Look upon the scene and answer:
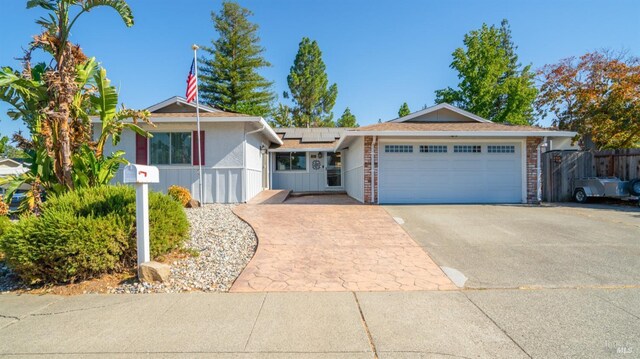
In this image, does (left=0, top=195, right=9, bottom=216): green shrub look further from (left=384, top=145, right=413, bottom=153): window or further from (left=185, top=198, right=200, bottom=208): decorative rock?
(left=384, top=145, right=413, bottom=153): window

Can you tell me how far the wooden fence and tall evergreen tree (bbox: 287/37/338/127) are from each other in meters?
27.2

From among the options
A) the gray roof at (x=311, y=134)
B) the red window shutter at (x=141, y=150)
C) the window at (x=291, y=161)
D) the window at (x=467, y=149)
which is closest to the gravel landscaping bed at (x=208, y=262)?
the red window shutter at (x=141, y=150)

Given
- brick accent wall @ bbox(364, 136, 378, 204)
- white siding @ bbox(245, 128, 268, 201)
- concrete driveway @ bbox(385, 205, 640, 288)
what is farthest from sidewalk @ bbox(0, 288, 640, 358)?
white siding @ bbox(245, 128, 268, 201)

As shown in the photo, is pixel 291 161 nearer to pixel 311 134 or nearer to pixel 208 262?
pixel 311 134

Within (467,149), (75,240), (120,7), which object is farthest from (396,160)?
(75,240)

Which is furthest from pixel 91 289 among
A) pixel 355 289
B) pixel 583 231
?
pixel 583 231

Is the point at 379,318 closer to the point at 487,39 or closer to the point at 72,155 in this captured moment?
the point at 72,155

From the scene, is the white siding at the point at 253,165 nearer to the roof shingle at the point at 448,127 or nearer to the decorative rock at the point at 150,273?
the roof shingle at the point at 448,127

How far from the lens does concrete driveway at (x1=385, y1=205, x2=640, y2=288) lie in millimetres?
4609

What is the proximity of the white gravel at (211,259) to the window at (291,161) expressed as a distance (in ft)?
30.9

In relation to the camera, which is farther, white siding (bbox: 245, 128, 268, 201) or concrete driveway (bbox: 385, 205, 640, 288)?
white siding (bbox: 245, 128, 268, 201)

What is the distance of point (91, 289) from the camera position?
4.35 meters

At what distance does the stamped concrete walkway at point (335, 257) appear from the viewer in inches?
174

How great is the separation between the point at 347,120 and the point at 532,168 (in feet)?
110
